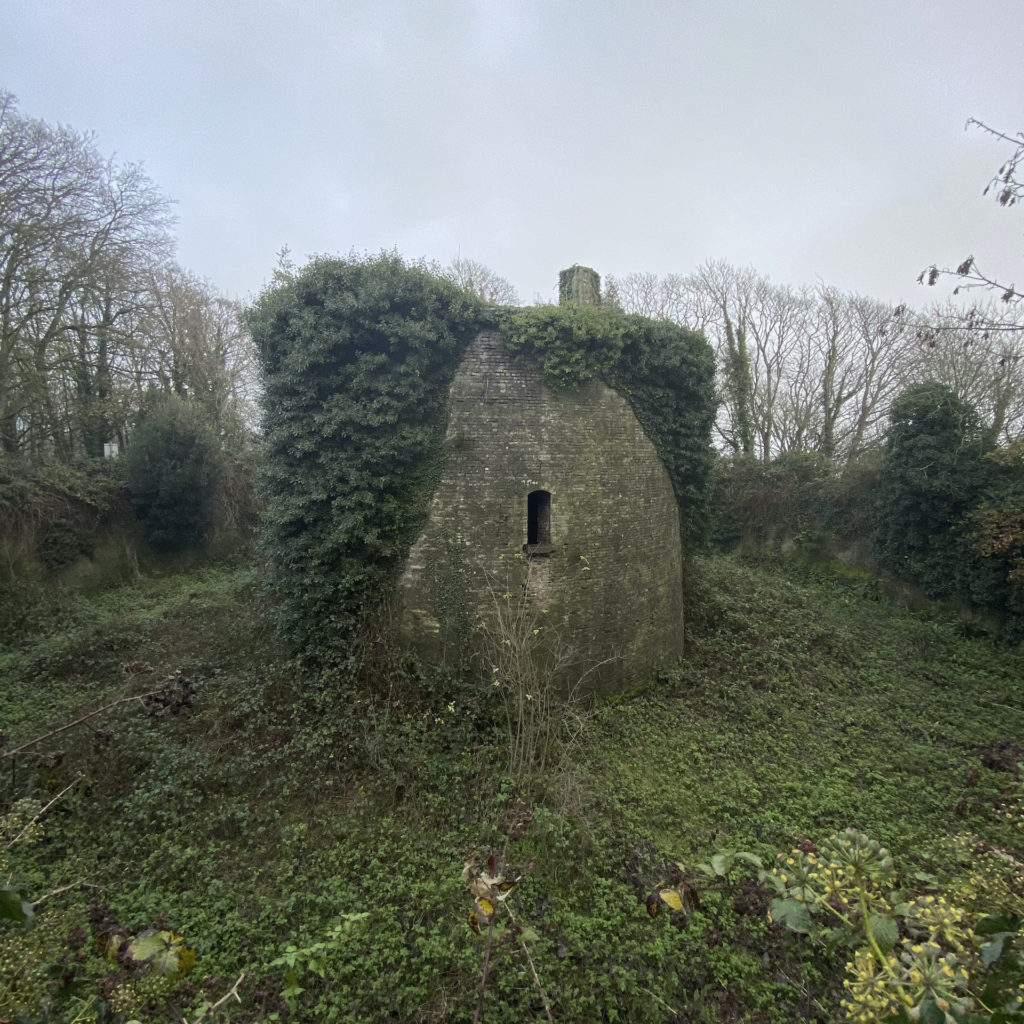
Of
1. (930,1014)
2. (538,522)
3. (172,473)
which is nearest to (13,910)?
(930,1014)

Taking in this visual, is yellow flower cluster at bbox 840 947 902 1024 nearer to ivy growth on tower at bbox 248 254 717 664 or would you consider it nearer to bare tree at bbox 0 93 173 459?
ivy growth on tower at bbox 248 254 717 664

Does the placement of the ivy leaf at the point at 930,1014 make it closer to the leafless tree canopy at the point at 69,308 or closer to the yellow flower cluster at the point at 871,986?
the yellow flower cluster at the point at 871,986

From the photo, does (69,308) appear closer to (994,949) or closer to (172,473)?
(172,473)

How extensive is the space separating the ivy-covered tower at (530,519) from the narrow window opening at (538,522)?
0.02 m

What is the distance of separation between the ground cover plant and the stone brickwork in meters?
0.91

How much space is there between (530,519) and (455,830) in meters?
4.23

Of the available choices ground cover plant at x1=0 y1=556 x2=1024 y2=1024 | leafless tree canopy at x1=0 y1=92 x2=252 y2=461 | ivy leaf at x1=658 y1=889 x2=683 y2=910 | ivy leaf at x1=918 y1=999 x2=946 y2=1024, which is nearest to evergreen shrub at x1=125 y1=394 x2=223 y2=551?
leafless tree canopy at x1=0 y1=92 x2=252 y2=461

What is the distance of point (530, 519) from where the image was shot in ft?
27.6

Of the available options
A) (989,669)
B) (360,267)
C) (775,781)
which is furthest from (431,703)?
(989,669)

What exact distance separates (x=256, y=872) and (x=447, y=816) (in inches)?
71.9

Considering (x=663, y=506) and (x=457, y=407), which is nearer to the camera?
(x=457, y=407)

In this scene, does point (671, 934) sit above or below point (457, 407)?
below

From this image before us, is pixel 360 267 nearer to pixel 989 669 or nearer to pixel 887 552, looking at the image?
pixel 989 669

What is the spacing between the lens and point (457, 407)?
794cm
